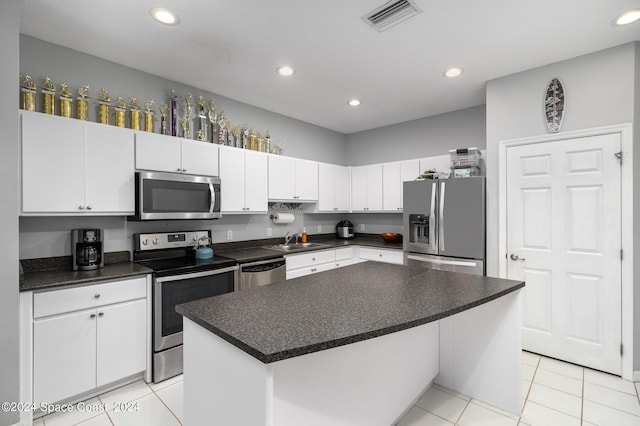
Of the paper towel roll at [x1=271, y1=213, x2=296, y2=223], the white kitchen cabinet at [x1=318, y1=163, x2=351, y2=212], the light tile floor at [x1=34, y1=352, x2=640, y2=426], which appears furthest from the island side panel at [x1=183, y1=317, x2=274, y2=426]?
the white kitchen cabinet at [x1=318, y1=163, x2=351, y2=212]

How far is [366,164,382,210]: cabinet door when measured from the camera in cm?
459

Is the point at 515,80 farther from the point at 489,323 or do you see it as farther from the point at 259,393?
the point at 259,393

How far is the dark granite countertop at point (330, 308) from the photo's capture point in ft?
3.52

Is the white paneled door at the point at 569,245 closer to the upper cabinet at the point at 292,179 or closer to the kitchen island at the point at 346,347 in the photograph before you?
the kitchen island at the point at 346,347

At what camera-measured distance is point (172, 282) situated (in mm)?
2510

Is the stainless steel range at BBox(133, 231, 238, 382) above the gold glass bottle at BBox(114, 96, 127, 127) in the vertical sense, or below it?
below

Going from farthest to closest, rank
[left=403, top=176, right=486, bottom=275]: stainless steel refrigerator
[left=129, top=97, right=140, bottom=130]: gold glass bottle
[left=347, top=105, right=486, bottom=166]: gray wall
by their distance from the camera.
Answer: [left=347, top=105, right=486, bottom=166]: gray wall < [left=403, top=176, right=486, bottom=275]: stainless steel refrigerator < [left=129, top=97, right=140, bottom=130]: gold glass bottle

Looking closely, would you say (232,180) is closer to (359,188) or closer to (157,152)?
(157,152)

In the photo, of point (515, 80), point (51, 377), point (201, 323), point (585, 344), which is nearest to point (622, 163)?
point (515, 80)

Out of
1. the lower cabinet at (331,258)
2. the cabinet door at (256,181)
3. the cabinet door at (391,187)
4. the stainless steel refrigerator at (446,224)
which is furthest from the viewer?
the cabinet door at (391,187)

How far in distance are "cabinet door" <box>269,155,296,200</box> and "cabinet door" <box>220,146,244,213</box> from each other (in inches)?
17.1

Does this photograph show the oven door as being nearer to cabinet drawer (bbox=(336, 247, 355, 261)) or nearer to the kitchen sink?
the kitchen sink

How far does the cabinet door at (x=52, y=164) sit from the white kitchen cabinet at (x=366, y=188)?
354 cm

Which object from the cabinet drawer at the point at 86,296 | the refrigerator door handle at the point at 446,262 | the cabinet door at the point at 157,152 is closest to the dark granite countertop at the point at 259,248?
the refrigerator door handle at the point at 446,262
